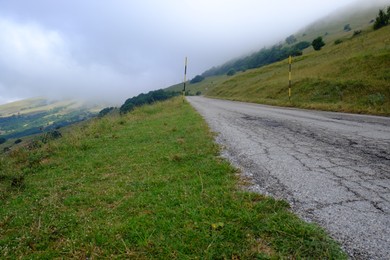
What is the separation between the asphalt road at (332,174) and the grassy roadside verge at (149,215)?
14.2 inches

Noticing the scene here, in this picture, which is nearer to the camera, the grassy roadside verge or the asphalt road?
the grassy roadside verge

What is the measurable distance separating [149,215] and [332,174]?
339 centimetres

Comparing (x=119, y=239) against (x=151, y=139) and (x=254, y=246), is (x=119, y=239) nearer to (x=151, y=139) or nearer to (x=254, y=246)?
(x=254, y=246)

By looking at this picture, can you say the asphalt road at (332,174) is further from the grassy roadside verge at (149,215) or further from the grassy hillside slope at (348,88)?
the grassy hillside slope at (348,88)

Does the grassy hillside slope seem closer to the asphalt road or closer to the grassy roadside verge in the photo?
the asphalt road

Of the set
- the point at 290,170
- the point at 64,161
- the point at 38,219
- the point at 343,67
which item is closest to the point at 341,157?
A: the point at 290,170

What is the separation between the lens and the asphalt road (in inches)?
123

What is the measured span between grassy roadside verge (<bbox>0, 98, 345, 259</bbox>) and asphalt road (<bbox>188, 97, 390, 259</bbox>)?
360 millimetres

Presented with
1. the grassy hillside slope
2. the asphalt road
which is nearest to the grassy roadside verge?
the asphalt road

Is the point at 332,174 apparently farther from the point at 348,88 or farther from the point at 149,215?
the point at 348,88

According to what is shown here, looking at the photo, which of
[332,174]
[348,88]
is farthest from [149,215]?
[348,88]

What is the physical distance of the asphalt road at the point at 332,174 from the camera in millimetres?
3119

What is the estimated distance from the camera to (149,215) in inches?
150

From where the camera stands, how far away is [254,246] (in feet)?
9.61
